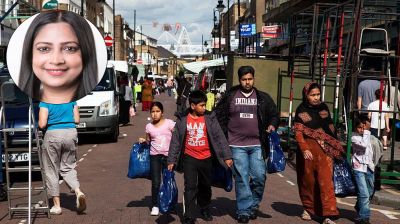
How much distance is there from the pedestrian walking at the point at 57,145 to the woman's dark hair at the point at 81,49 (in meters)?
3.01

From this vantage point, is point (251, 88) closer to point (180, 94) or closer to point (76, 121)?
point (76, 121)

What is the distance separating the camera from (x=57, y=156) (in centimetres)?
813

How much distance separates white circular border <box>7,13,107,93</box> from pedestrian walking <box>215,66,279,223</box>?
2741mm

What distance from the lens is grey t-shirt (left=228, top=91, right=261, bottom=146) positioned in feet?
24.9

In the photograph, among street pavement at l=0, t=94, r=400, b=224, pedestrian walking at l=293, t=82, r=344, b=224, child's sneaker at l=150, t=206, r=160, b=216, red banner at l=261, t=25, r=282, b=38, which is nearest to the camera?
pedestrian walking at l=293, t=82, r=344, b=224

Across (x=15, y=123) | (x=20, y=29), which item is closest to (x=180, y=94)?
(x=15, y=123)

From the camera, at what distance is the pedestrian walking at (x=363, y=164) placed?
7605mm

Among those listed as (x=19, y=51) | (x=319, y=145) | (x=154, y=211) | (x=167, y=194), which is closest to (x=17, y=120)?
(x=154, y=211)

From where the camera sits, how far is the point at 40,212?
8133 mm

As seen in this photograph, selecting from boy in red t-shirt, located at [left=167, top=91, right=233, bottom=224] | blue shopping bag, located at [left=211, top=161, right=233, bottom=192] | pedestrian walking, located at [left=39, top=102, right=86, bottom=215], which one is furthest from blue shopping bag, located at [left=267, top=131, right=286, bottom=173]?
pedestrian walking, located at [left=39, top=102, right=86, bottom=215]

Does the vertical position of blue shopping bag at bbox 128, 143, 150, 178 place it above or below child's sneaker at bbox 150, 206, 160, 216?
above

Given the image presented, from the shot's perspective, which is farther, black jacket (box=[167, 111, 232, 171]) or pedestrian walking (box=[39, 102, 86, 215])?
pedestrian walking (box=[39, 102, 86, 215])

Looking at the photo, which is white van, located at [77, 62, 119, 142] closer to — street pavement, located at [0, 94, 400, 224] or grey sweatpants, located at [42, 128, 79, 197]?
street pavement, located at [0, 94, 400, 224]

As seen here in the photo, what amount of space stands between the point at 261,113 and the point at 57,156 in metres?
2.63
